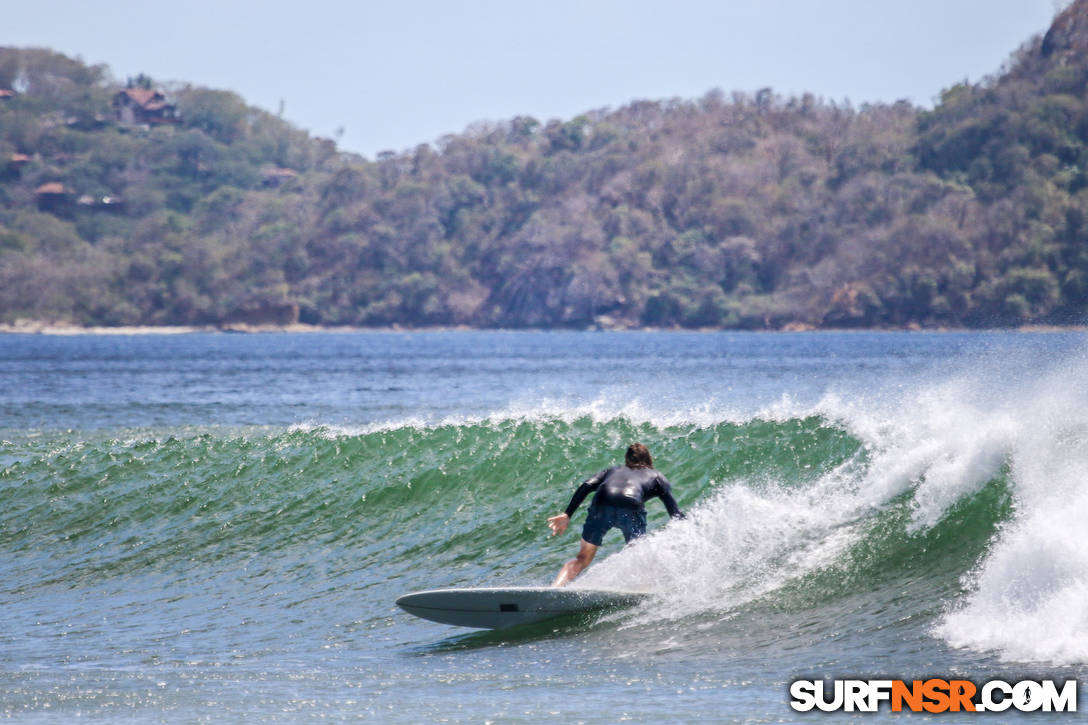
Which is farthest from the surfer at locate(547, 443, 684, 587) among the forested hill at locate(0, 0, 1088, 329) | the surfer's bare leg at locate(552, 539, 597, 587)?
the forested hill at locate(0, 0, 1088, 329)

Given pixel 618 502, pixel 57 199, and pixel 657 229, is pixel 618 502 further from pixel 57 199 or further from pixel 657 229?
pixel 57 199

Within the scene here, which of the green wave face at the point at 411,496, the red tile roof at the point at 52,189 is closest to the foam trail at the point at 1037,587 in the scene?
the green wave face at the point at 411,496

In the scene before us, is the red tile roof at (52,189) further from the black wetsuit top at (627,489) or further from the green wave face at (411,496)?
the black wetsuit top at (627,489)

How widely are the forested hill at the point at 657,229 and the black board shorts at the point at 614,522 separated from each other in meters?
103

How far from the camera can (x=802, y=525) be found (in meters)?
12.6

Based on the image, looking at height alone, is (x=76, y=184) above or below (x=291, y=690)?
above

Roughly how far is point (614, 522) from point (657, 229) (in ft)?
420

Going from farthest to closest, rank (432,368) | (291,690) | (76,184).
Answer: (76,184) → (432,368) → (291,690)

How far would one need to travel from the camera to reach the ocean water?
917 cm

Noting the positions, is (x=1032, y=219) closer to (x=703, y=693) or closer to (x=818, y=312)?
(x=818, y=312)

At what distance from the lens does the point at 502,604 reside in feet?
36.2

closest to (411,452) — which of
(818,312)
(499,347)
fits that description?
(499,347)

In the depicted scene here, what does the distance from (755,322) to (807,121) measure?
103 feet

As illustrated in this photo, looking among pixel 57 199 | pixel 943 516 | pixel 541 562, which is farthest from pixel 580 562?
pixel 57 199
